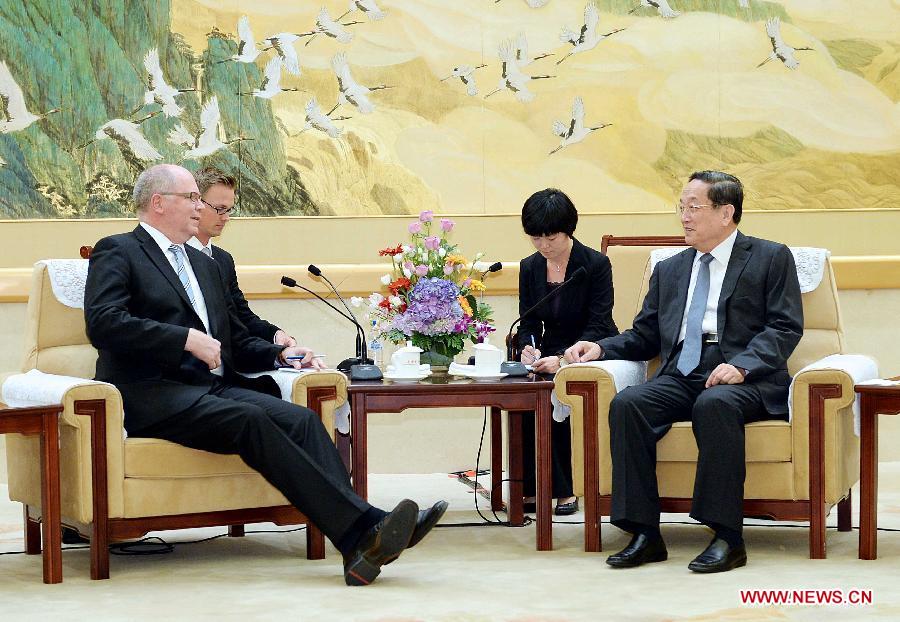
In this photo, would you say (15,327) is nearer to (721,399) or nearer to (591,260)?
(591,260)

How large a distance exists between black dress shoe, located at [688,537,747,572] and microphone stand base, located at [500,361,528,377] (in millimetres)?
927

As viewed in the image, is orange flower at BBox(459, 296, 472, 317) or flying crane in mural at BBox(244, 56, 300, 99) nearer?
orange flower at BBox(459, 296, 472, 317)

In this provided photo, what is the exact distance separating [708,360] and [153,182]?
6.37ft

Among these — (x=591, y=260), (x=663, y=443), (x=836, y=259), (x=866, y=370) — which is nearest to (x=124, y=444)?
(x=663, y=443)

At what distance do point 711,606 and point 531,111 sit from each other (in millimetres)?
3408

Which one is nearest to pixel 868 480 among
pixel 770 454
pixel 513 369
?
pixel 770 454

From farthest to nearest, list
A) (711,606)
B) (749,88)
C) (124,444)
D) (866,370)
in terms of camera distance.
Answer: (749,88)
(866,370)
(124,444)
(711,606)

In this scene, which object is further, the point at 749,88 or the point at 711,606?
the point at 749,88

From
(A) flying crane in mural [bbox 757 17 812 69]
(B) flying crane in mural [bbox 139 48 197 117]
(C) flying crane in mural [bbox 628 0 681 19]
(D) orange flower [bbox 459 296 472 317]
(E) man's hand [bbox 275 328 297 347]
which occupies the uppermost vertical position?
(C) flying crane in mural [bbox 628 0 681 19]

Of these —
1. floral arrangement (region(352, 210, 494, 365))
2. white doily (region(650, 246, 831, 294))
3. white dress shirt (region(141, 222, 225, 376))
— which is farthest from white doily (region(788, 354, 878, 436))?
white dress shirt (region(141, 222, 225, 376))

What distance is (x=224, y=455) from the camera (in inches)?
149

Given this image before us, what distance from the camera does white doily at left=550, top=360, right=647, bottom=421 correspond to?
401 cm

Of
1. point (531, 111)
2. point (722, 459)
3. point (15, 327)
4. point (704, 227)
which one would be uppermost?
point (531, 111)

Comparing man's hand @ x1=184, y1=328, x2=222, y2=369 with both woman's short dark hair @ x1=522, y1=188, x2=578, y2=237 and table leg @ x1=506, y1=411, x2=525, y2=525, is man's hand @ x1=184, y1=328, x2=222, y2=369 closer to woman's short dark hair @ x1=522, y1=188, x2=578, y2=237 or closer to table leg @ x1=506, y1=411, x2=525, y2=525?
table leg @ x1=506, y1=411, x2=525, y2=525
